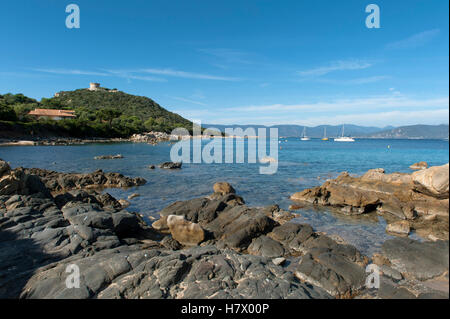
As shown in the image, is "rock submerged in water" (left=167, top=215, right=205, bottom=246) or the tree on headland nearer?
"rock submerged in water" (left=167, top=215, right=205, bottom=246)

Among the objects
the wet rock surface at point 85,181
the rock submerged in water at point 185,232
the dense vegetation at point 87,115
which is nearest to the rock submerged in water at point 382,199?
the rock submerged in water at point 185,232

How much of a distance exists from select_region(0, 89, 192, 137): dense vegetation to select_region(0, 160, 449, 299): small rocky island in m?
79.5

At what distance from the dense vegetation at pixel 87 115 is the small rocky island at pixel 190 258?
79.5 m

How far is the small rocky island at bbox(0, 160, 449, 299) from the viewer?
17.4 feet

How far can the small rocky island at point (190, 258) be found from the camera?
5.30 meters

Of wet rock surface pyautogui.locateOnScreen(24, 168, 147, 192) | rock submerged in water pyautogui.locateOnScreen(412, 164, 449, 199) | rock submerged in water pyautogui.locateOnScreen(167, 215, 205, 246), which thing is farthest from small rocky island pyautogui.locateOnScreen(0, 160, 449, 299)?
wet rock surface pyautogui.locateOnScreen(24, 168, 147, 192)

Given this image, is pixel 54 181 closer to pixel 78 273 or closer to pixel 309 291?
pixel 78 273

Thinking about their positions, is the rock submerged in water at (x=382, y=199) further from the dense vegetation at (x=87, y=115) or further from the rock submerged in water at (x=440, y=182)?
the dense vegetation at (x=87, y=115)

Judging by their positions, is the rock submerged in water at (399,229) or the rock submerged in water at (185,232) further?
the rock submerged in water at (399,229)

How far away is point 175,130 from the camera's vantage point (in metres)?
136

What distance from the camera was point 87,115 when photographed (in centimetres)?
10819

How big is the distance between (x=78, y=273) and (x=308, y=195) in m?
14.2

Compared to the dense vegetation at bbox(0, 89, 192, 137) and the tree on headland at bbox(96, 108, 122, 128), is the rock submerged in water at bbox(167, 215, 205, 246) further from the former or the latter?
the tree on headland at bbox(96, 108, 122, 128)

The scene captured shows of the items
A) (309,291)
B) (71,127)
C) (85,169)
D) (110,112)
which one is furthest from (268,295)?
(110,112)
